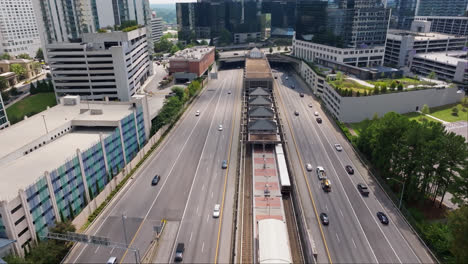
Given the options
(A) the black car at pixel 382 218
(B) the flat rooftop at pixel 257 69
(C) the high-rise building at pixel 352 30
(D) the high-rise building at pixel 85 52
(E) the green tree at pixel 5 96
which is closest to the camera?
(A) the black car at pixel 382 218

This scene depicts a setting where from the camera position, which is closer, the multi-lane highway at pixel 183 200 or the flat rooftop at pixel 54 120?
the multi-lane highway at pixel 183 200

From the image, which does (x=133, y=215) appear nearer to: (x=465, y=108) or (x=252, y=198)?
(x=252, y=198)

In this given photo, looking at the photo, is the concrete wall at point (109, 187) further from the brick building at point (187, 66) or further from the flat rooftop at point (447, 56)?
the flat rooftop at point (447, 56)

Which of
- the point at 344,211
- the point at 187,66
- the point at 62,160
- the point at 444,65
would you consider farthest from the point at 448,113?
the point at 62,160

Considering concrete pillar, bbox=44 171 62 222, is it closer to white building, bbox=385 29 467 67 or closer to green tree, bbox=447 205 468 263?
green tree, bbox=447 205 468 263

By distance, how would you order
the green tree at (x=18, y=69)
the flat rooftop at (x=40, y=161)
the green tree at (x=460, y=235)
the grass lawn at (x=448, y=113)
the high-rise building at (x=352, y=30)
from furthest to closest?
the high-rise building at (x=352, y=30)
the green tree at (x=18, y=69)
the grass lawn at (x=448, y=113)
the flat rooftop at (x=40, y=161)
the green tree at (x=460, y=235)

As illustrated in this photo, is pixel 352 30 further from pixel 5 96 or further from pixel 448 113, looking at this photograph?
pixel 5 96

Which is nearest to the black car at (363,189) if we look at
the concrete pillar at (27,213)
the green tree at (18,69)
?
the concrete pillar at (27,213)
